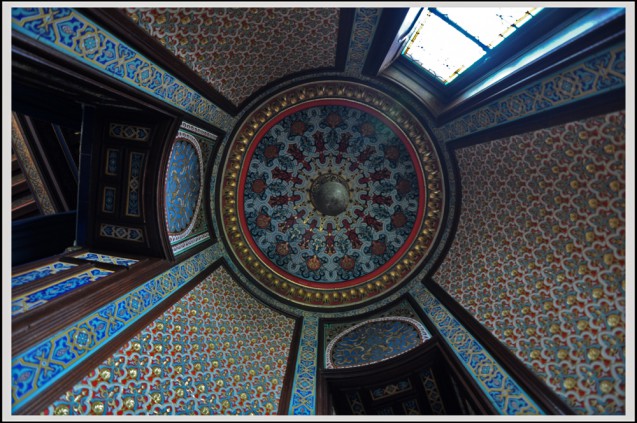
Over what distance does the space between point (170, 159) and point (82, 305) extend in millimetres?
1779

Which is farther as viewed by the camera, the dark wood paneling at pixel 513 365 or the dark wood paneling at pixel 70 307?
the dark wood paneling at pixel 513 365

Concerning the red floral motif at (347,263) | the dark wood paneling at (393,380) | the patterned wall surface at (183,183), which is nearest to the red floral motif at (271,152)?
the patterned wall surface at (183,183)

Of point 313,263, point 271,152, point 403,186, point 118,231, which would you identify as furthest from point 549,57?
point 118,231

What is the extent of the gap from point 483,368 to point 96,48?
403cm

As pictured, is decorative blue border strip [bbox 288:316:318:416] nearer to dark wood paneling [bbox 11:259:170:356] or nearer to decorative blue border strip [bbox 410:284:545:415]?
decorative blue border strip [bbox 410:284:545:415]

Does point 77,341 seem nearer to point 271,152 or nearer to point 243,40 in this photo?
point 243,40

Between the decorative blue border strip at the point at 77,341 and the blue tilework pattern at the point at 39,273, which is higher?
the blue tilework pattern at the point at 39,273

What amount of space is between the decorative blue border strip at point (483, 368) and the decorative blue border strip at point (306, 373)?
4.93ft

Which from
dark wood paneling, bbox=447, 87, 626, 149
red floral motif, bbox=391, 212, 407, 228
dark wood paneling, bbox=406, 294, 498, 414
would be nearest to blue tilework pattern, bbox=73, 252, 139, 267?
dark wood paneling, bbox=406, 294, 498, 414

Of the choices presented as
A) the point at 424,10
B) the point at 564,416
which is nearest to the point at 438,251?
the point at 564,416

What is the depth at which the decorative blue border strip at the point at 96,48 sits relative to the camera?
6.83ft

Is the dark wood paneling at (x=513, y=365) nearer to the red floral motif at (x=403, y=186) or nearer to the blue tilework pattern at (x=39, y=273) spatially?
the red floral motif at (x=403, y=186)

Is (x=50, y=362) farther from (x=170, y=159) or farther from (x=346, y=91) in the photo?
(x=346, y=91)

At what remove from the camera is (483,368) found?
10.4ft
